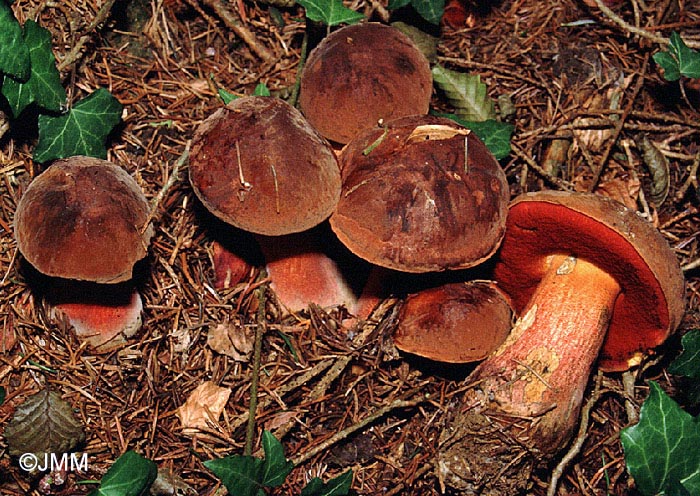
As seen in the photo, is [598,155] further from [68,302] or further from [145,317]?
[68,302]

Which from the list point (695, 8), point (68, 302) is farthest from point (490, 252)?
point (695, 8)

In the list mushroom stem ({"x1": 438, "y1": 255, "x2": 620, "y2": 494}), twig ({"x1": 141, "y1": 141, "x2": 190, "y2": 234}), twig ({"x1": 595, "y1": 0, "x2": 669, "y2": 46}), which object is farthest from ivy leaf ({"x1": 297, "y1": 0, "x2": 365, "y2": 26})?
mushroom stem ({"x1": 438, "y1": 255, "x2": 620, "y2": 494})

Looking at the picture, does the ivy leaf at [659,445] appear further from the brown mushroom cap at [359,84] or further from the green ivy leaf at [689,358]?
the brown mushroom cap at [359,84]

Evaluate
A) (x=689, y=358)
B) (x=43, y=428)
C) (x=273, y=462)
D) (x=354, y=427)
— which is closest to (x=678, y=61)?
(x=689, y=358)

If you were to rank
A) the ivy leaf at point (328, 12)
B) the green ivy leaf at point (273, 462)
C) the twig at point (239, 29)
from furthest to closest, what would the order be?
the twig at point (239, 29) → the ivy leaf at point (328, 12) → the green ivy leaf at point (273, 462)

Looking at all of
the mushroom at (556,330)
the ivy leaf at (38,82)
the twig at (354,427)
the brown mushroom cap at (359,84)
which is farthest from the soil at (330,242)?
the brown mushroom cap at (359,84)

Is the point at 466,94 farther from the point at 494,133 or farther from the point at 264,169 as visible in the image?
the point at 264,169
